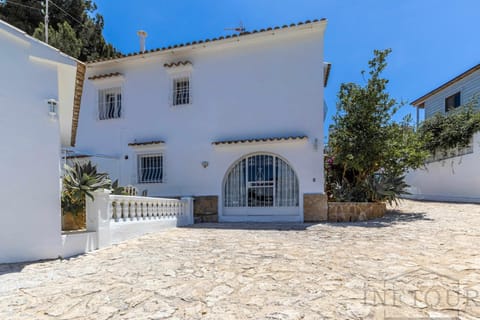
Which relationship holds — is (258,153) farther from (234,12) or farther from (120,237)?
(234,12)

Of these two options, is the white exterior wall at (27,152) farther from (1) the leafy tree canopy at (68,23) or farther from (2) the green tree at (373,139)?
(1) the leafy tree canopy at (68,23)

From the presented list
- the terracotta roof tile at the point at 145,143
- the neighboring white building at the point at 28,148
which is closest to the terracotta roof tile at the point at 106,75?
the terracotta roof tile at the point at 145,143

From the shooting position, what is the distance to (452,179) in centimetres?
1705

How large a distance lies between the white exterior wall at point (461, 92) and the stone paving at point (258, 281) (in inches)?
735

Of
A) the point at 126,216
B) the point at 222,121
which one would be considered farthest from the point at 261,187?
the point at 126,216

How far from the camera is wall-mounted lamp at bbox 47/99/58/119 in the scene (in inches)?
240

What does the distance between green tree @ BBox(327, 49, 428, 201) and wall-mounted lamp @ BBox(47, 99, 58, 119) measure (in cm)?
1026

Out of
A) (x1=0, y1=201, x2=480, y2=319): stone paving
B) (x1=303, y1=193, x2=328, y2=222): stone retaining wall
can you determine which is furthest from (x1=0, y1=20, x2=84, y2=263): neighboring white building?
(x1=303, y1=193, x2=328, y2=222): stone retaining wall

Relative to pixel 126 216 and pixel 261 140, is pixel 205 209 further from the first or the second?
pixel 126 216

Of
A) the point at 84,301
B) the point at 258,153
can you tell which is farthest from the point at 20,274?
the point at 258,153

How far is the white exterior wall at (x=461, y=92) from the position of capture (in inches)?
792

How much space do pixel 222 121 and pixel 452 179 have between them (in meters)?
15.3

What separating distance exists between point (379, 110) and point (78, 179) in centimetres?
1196

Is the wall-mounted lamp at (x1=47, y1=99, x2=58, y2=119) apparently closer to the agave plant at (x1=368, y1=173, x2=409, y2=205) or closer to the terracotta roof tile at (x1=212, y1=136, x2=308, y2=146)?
the terracotta roof tile at (x1=212, y1=136, x2=308, y2=146)
